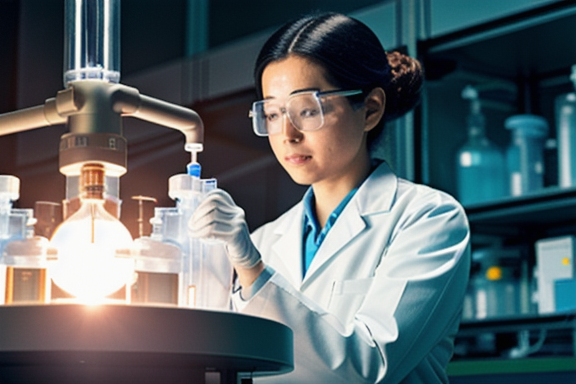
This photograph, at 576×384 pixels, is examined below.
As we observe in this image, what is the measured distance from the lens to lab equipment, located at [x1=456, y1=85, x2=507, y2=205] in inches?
105

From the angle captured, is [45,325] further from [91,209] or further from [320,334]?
[320,334]

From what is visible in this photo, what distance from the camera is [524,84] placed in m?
2.88

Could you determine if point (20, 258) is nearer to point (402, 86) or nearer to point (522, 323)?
point (402, 86)

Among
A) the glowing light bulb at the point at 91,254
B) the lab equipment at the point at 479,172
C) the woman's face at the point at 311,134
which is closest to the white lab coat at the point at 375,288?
the woman's face at the point at 311,134

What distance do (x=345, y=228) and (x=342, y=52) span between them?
0.34 meters

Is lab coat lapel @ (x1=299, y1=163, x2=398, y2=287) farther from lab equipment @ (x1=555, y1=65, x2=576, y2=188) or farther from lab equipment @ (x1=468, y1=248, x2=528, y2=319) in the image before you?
lab equipment @ (x1=468, y1=248, x2=528, y2=319)

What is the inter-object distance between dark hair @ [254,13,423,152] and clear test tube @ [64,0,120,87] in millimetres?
435

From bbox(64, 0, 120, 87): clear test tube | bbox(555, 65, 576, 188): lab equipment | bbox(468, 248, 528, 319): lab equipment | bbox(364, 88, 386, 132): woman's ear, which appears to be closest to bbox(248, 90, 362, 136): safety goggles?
bbox(364, 88, 386, 132): woman's ear

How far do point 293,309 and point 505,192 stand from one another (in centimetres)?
150

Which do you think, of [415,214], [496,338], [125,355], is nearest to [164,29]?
[496,338]

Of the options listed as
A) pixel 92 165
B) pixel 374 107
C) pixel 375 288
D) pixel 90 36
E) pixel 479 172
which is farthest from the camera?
pixel 479 172

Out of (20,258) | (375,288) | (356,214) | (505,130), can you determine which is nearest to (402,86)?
(356,214)

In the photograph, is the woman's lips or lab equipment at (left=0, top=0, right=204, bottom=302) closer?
lab equipment at (left=0, top=0, right=204, bottom=302)

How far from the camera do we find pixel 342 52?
1748 millimetres
